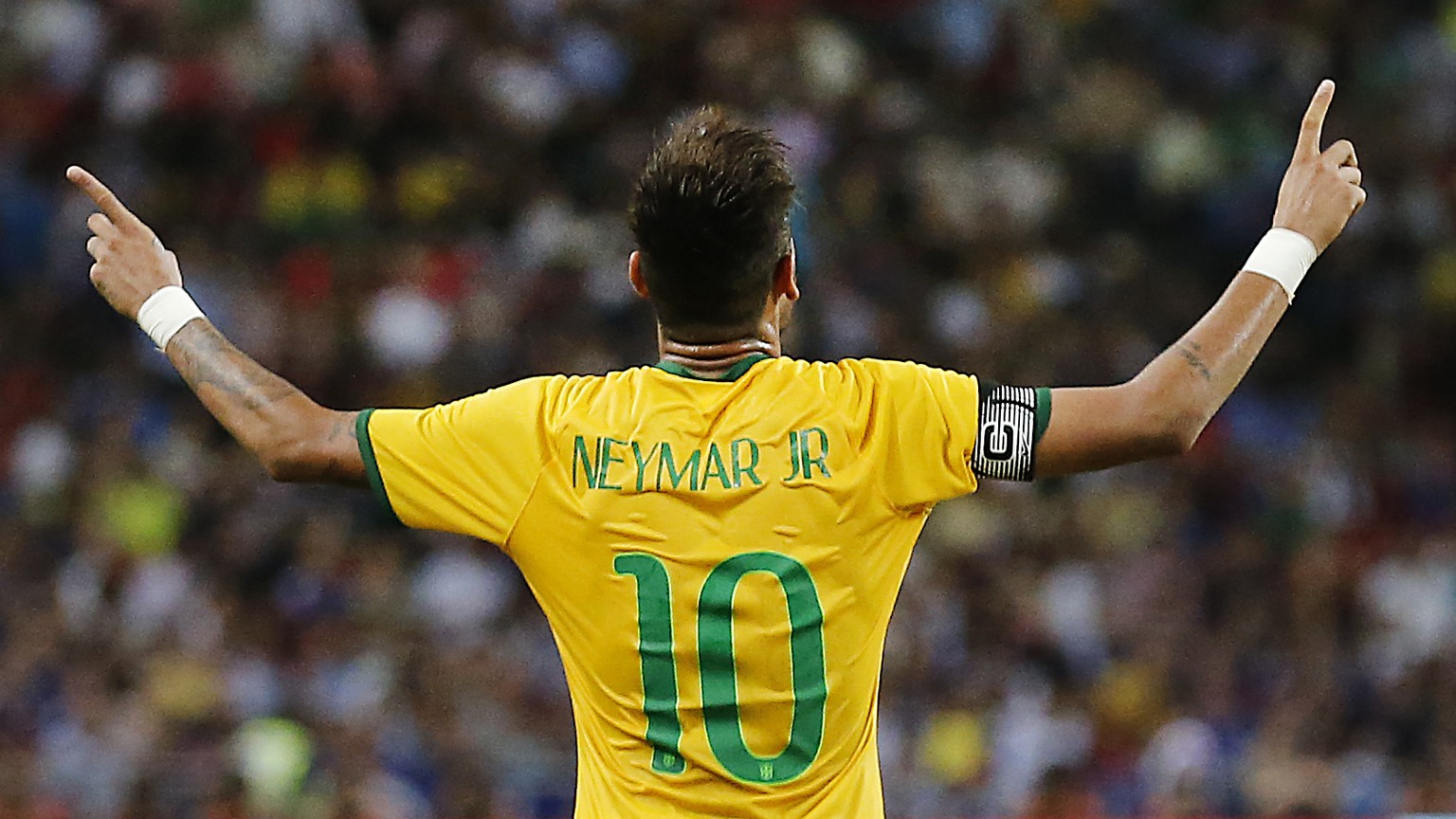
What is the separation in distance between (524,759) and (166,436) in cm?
293

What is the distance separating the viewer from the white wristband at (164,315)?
9.08ft

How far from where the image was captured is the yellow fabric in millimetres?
2588

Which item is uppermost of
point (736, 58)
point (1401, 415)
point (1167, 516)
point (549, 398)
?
point (736, 58)

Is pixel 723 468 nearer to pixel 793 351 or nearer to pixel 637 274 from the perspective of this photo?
pixel 637 274

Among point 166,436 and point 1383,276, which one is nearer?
point 166,436

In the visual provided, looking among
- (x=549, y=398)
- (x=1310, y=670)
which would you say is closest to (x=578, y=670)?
(x=549, y=398)

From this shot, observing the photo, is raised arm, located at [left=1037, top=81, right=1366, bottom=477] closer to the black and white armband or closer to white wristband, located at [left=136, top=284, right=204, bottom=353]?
the black and white armband

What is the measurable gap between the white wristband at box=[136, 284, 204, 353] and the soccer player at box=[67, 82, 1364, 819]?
12 cm

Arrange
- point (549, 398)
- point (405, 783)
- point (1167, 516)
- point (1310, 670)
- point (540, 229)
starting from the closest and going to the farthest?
point (549, 398) < point (405, 783) < point (1310, 670) < point (1167, 516) < point (540, 229)

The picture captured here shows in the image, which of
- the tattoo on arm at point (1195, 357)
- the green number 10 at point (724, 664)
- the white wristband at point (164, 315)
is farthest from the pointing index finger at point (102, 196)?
the tattoo on arm at point (1195, 357)

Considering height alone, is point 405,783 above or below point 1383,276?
below

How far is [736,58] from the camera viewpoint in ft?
35.6

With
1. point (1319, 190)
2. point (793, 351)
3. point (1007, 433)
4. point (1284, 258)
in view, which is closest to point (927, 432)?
point (1007, 433)

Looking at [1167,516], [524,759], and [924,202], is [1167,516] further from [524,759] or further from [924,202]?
[524,759]
